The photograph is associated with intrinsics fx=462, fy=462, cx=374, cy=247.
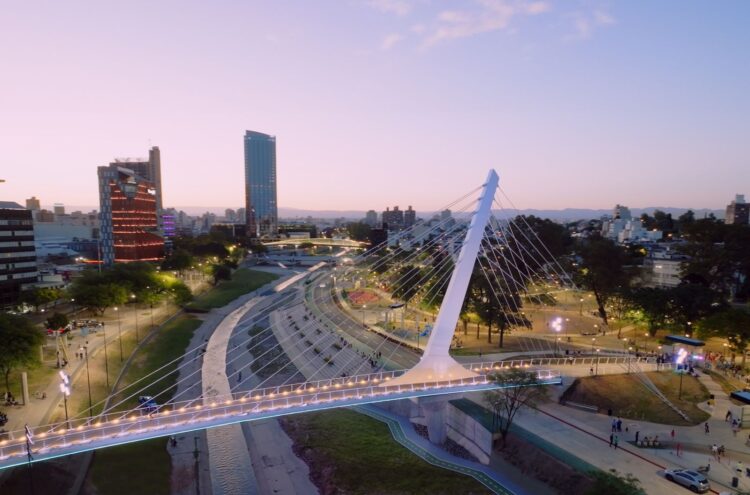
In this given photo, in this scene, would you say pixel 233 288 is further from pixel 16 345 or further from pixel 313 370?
pixel 16 345

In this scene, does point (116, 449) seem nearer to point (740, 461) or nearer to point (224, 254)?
point (740, 461)

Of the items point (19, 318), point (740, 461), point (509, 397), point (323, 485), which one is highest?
point (19, 318)

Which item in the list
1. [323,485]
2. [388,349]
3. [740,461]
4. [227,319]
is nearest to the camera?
[740,461]

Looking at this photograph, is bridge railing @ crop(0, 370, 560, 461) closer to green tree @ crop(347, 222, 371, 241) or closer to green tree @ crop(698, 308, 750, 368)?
green tree @ crop(698, 308, 750, 368)

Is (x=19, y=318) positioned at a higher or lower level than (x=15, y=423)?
higher

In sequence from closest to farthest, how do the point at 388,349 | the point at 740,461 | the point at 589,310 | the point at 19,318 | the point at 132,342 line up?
1. the point at 740,461
2. the point at 19,318
3. the point at 388,349
4. the point at 132,342
5. the point at 589,310

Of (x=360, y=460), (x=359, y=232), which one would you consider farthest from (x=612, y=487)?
(x=359, y=232)

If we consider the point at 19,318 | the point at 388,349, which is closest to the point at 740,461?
the point at 388,349
